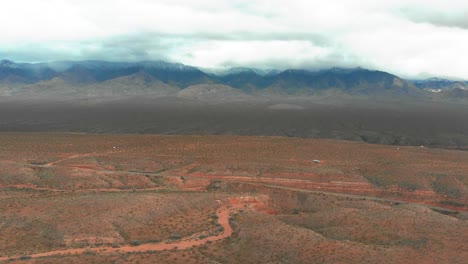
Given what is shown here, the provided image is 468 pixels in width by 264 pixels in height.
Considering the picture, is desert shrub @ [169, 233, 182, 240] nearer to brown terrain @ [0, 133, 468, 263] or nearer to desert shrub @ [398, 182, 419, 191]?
brown terrain @ [0, 133, 468, 263]

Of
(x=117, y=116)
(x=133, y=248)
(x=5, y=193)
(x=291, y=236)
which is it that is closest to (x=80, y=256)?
(x=133, y=248)

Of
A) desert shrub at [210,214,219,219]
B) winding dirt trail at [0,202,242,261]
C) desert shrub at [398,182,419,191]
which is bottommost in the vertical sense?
desert shrub at [398,182,419,191]

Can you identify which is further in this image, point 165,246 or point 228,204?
point 228,204

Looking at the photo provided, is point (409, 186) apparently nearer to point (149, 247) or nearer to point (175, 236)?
point (175, 236)

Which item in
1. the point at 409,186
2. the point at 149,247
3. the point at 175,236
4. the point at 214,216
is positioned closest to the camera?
the point at 149,247

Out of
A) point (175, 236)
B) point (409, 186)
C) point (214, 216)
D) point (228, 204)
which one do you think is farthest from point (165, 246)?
point (409, 186)

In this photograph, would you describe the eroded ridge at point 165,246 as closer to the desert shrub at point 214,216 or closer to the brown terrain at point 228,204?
the brown terrain at point 228,204

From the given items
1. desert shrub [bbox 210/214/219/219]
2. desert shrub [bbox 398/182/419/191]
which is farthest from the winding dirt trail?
desert shrub [bbox 398/182/419/191]

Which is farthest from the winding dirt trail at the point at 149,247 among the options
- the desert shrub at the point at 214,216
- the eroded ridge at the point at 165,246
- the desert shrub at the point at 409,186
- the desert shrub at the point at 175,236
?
the desert shrub at the point at 409,186
